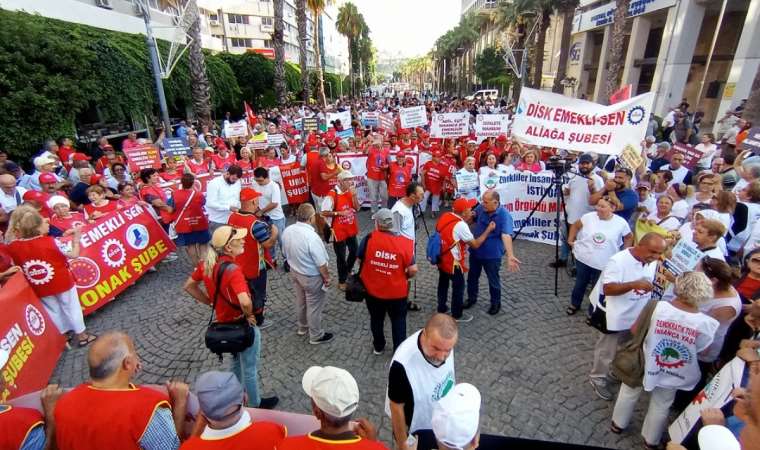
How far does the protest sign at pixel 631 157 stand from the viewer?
234 inches

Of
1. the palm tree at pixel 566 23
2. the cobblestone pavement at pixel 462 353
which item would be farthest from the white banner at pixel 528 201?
the palm tree at pixel 566 23

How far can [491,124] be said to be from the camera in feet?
36.4

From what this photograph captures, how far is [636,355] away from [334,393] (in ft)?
9.53

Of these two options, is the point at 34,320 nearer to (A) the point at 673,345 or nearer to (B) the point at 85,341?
(B) the point at 85,341

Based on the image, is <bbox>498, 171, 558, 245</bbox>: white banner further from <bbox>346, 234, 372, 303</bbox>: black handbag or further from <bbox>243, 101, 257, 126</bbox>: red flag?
<bbox>243, 101, 257, 126</bbox>: red flag

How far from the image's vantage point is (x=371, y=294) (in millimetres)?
4230

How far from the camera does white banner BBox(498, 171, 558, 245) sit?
308 inches

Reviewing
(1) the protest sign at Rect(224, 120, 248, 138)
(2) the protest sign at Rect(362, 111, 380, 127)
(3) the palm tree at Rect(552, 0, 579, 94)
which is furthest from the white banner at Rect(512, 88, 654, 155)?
(3) the palm tree at Rect(552, 0, 579, 94)

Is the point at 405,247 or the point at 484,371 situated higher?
the point at 405,247

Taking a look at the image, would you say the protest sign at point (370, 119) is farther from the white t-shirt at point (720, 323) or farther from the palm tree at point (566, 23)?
the white t-shirt at point (720, 323)

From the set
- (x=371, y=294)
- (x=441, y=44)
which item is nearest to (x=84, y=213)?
(x=371, y=294)

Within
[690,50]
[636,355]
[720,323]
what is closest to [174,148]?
[636,355]

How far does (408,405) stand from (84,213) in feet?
20.4

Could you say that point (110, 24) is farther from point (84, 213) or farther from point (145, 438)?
point (145, 438)
